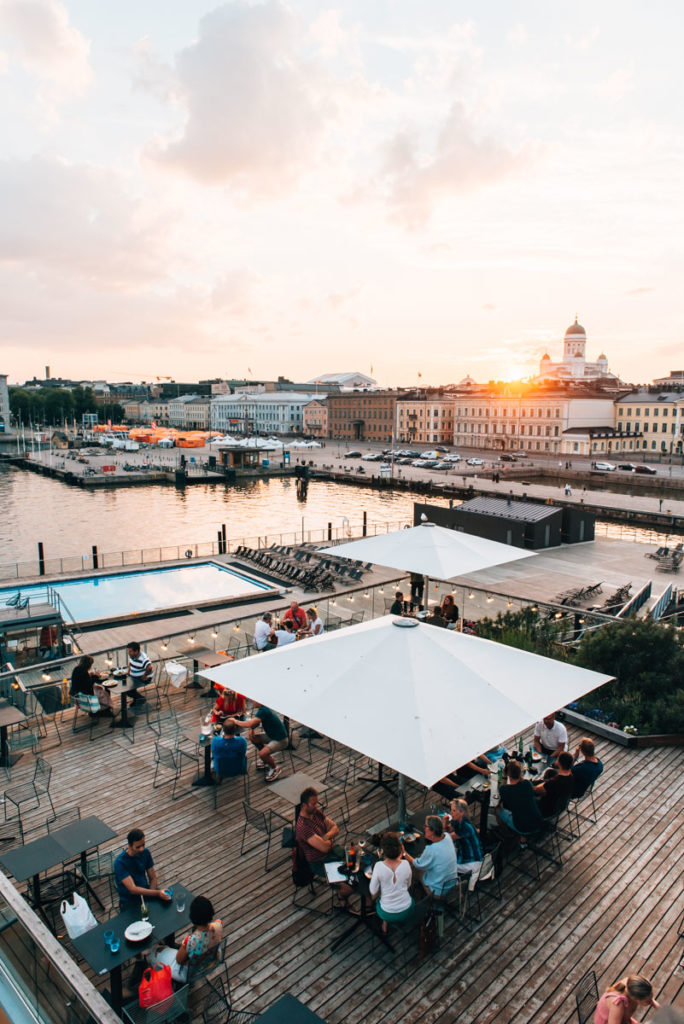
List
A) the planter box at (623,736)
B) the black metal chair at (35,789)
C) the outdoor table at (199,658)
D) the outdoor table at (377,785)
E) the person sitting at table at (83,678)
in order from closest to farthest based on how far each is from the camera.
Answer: the black metal chair at (35,789) → the outdoor table at (377,785) → the planter box at (623,736) → the person sitting at table at (83,678) → the outdoor table at (199,658)

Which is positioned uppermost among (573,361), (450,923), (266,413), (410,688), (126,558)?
(573,361)

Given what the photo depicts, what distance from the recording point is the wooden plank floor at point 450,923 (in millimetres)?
4637

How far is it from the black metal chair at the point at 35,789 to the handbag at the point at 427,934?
13.2 feet

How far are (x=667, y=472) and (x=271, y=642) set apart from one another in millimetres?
68198

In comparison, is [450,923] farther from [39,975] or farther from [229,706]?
[229,706]

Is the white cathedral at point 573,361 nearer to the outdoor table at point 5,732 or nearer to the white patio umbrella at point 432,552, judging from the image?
the white patio umbrella at point 432,552

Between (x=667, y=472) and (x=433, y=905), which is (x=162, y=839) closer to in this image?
(x=433, y=905)

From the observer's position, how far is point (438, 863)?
16.4ft

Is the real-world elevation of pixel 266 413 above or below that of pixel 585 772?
above

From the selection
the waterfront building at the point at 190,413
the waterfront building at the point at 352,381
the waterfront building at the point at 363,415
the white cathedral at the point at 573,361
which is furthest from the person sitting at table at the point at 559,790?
the waterfront building at the point at 352,381

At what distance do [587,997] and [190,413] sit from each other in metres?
177

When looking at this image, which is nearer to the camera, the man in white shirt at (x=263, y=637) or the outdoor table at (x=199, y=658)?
the outdoor table at (x=199, y=658)

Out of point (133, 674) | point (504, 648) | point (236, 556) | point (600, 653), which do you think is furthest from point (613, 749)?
point (236, 556)

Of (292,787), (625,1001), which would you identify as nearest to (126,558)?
(292,787)
